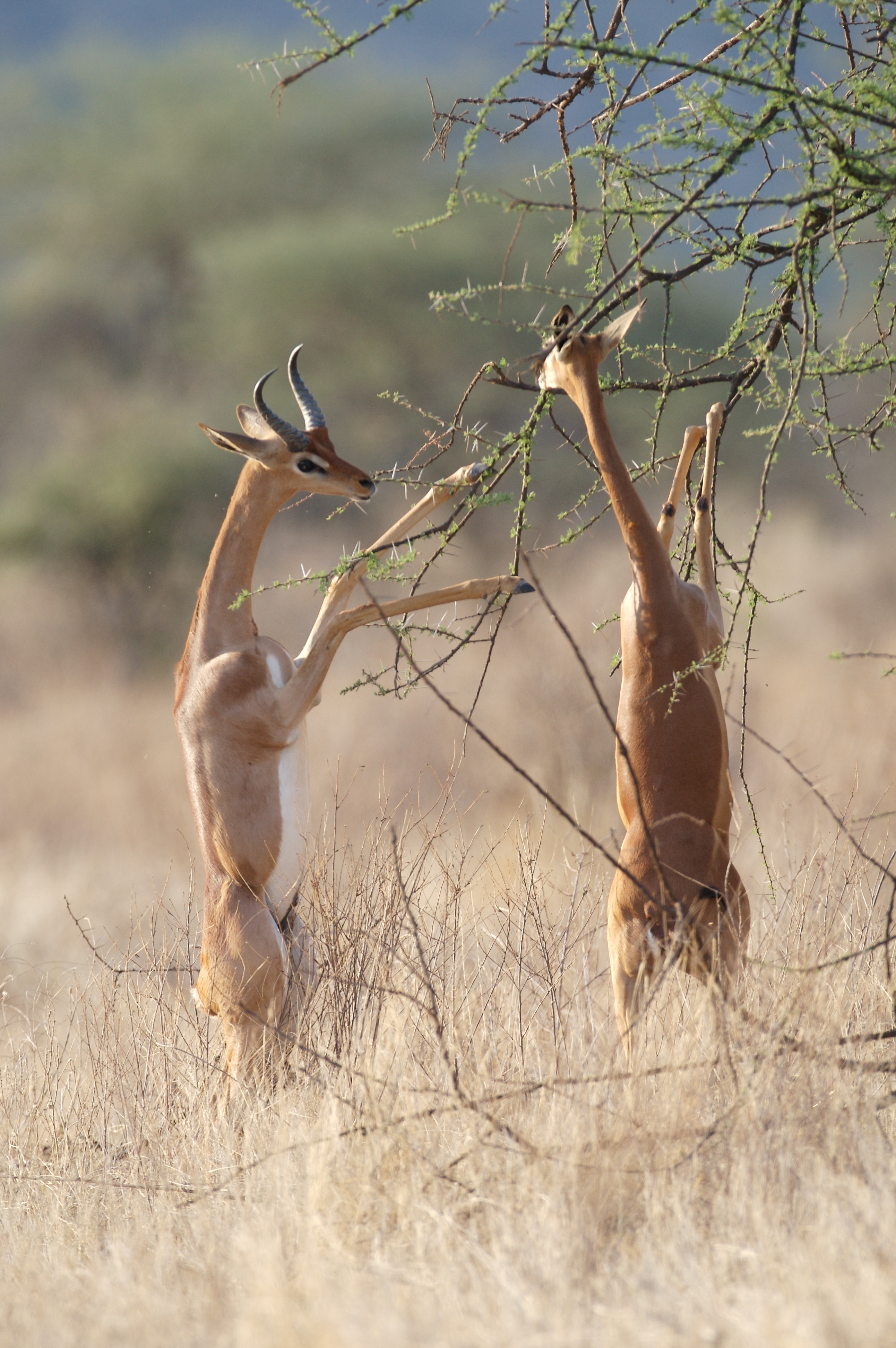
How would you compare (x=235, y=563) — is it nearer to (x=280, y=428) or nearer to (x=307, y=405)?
(x=280, y=428)

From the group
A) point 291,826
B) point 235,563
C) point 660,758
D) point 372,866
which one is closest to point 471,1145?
point 660,758

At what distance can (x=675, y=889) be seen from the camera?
10.1ft

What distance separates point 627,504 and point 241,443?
1540mm

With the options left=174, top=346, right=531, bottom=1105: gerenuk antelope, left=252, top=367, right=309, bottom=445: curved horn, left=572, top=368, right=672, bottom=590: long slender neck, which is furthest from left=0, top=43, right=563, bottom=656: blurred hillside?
left=572, top=368, right=672, bottom=590: long slender neck

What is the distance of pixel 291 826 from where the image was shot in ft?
13.7

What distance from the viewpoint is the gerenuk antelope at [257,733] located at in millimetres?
4043

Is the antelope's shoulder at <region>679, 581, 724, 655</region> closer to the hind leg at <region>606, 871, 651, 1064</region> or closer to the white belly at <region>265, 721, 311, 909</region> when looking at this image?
the hind leg at <region>606, 871, 651, 1064</region>

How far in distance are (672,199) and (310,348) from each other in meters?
20.3

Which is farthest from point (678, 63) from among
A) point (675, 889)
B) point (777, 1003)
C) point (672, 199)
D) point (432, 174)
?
point (432, 174)

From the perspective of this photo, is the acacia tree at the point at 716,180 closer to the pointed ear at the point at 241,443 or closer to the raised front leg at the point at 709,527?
the raised front leg at the point at 709,527

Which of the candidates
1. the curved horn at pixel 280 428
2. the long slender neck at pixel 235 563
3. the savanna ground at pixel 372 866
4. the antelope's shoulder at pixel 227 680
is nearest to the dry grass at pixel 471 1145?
the savanna ground at pixel 372 866

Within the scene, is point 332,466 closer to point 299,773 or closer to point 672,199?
point 299,773

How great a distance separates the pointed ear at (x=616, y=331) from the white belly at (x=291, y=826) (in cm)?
163

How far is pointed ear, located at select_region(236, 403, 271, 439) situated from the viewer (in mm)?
4316
